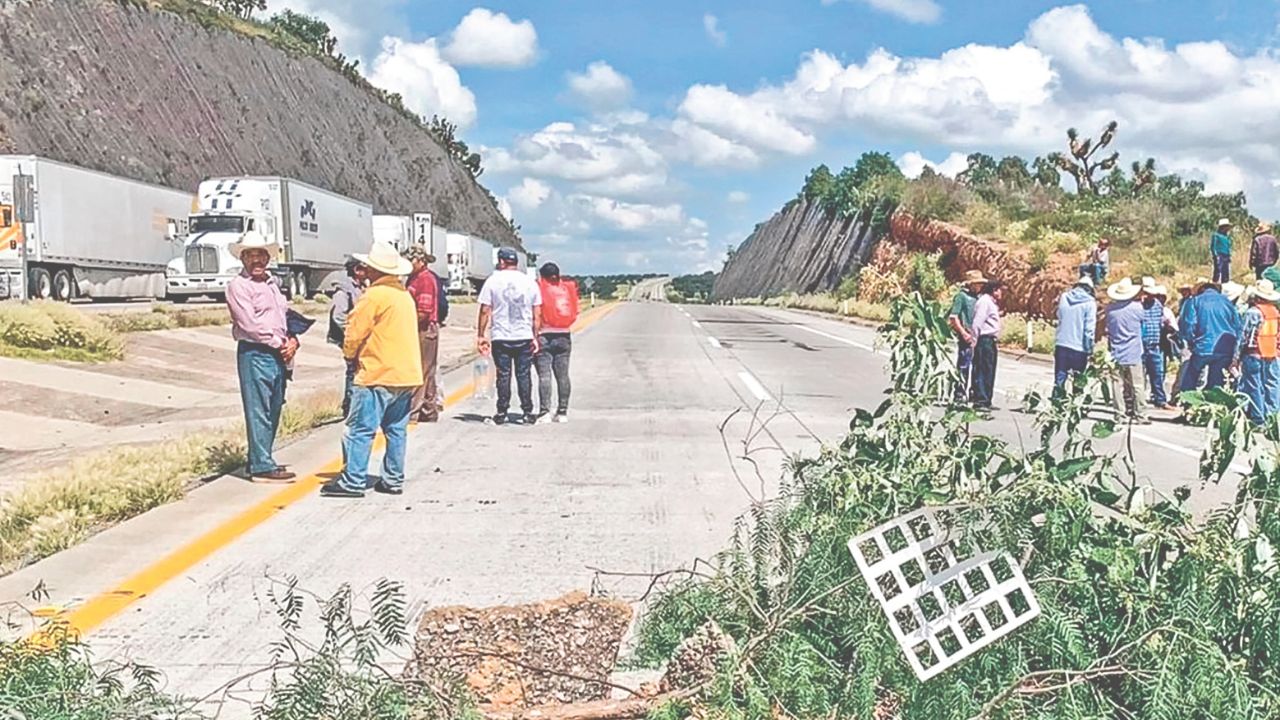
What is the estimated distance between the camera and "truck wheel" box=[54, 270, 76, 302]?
1335 inches

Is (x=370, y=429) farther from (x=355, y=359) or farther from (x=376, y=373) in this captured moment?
(x=355, y=359)

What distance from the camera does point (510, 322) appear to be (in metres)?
12.3

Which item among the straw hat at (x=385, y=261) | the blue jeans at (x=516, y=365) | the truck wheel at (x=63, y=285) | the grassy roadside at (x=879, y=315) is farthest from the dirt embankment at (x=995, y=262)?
the straw hat at (x=385, y=261)

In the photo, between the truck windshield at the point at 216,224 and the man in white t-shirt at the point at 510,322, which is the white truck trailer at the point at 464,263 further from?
the man in white t-shirt at the point at 510,322

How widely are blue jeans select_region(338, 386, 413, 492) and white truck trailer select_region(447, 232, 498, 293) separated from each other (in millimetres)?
52859

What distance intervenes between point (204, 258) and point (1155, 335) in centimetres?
2697

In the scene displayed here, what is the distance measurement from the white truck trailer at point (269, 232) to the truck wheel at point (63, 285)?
2.62m

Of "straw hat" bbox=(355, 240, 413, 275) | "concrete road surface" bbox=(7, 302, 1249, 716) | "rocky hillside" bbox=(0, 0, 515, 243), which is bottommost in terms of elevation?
"concrete road surface" bbox=(7, 302, 1249, 716)

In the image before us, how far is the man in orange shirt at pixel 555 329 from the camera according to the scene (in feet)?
41.4

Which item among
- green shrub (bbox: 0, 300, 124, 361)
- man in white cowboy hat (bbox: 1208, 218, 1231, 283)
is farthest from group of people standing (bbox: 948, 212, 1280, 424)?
green shrub (bbox: 0, 300, 124, 361)

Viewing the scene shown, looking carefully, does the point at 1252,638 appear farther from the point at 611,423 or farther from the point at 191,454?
the point at 611,423

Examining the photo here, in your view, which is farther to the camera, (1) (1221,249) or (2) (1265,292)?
(1) (1221,249)

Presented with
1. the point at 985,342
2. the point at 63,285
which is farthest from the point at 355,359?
the point at 63,285

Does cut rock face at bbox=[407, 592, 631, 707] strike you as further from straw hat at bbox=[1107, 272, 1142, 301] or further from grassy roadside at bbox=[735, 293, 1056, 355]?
straw hat at bbox=[1107, 272, 1142, 301]
